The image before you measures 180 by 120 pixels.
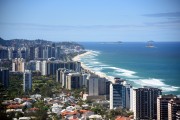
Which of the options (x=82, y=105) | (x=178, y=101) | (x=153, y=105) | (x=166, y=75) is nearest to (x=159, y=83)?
(x=166, y=75)

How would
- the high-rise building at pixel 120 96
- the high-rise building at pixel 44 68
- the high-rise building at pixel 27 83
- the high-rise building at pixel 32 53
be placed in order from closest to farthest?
the high-rise building at pixel 120 96, the high-rise building at pixel 27 83, the high-rise building at pixel 44 68, the high-rise building at pixel 32 53

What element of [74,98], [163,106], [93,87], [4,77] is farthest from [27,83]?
[163,106]

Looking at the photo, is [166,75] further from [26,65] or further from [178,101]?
[178,101]

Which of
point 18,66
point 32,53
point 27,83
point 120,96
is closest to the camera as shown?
point 120,96

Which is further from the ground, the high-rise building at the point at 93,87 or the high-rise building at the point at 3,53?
the high-rise building at the point at 3,53

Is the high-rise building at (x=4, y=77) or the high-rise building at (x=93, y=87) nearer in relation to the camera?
the high-rise building at (x=93, y=87)

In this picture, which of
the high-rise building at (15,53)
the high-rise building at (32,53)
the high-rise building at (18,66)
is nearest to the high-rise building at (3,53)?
the high-rise building at (15,53)

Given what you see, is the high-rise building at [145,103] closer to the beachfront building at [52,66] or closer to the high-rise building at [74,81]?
the high-rise building at [74,81]

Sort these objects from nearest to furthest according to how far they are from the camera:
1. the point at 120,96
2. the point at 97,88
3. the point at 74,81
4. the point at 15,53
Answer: the point at 120,96, the point at 97,88, the point at 74,81, the point at 15,53

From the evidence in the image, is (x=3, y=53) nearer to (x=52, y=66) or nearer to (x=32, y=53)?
(x=32, y=53)
